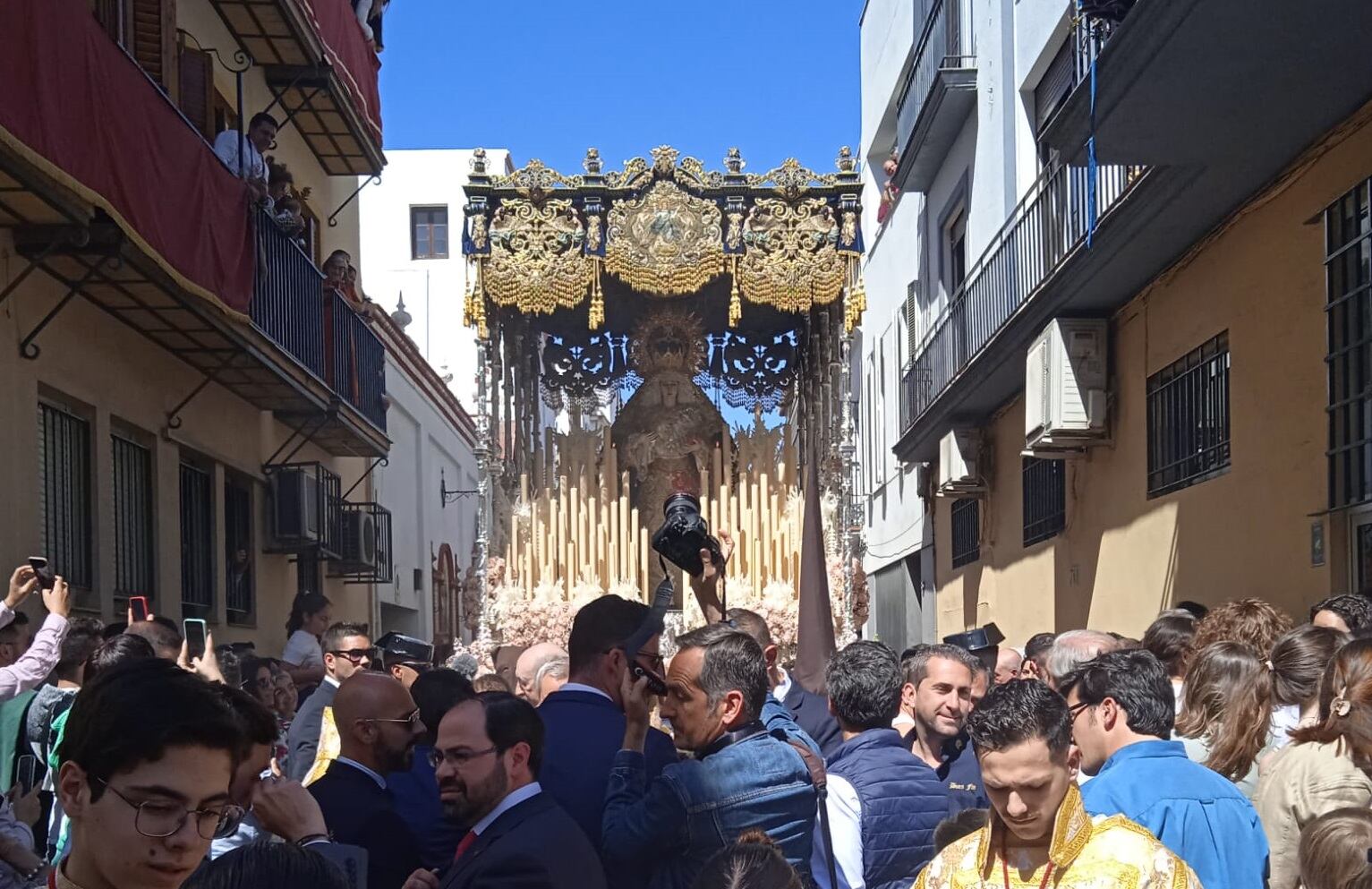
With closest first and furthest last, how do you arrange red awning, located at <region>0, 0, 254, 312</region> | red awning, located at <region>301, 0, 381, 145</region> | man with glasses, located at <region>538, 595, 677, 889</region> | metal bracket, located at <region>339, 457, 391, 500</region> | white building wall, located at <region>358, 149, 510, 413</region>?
man with glasses, located at <region>538, 595, 677, 889</region>
red awning, located at <region>0, 0, 254, 312</region>
red awning, located at <region>301, 0, 381, 145</region>
metal bracket, located at <region>339, 457, 391, 500</region>
white building wall, located at <region>358, 149, 510, 413</region>

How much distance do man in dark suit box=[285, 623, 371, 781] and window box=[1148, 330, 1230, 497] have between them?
17.8 feet

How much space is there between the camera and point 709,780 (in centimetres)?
386

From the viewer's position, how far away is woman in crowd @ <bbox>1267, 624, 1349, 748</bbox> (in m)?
4.79

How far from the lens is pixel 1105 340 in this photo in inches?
472

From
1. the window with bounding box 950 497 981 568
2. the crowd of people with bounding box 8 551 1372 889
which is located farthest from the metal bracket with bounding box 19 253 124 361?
the window with bounding box 950 497 981 568

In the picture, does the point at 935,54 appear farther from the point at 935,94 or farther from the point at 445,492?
the point at 445,492

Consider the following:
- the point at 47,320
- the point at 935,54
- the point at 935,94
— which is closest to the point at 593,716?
the point at 47,320

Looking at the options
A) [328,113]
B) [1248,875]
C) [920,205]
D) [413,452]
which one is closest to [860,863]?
[1248,875]

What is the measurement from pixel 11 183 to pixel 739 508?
8066mm

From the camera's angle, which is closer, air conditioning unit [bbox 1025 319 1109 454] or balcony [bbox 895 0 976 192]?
air conditioning unit [bbox 1025 319 1109 454]

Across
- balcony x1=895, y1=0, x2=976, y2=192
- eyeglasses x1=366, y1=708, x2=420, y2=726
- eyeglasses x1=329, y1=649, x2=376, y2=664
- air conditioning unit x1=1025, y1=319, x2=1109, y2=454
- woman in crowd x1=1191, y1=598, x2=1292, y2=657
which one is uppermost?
balcony x1=895, y1=0, x2=976, y2=192

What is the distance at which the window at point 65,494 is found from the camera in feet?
30.7

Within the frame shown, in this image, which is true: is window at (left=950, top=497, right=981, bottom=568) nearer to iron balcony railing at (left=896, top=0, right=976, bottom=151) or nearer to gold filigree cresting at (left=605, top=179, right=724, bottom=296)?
iron balcony railing at (left=896, top=0, right=976, bottom=151)

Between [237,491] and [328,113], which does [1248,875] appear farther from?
[328,113]
